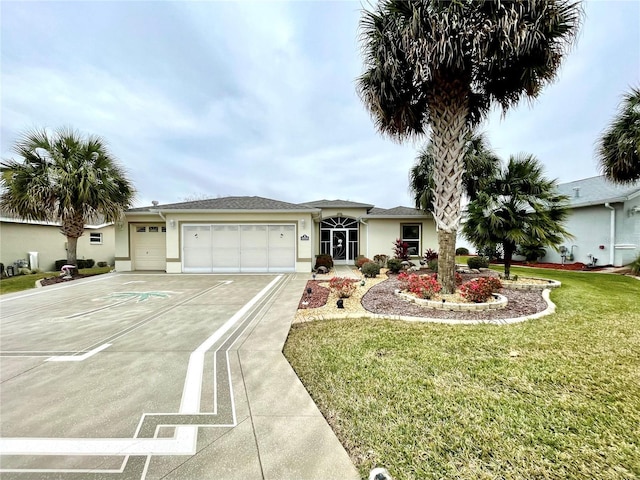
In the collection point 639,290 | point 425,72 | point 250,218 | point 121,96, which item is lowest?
point 639,290

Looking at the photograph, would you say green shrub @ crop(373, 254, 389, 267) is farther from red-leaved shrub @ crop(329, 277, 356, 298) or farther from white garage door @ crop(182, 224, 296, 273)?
red-leaved shrub @ crop(329, 277, 356, 298)

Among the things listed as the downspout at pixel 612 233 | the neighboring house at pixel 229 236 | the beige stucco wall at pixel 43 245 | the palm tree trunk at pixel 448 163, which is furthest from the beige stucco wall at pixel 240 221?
the downspout at pixel 612 233

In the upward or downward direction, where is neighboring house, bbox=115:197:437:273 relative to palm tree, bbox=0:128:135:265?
downward

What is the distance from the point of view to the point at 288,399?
2.86 m

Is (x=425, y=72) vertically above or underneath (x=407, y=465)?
above

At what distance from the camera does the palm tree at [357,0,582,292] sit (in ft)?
19.2

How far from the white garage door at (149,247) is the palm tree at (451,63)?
45.1 ft

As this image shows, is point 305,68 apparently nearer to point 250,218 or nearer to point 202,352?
point 250,218

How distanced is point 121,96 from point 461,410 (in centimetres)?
1870

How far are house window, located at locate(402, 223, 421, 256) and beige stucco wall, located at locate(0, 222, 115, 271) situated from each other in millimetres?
22400

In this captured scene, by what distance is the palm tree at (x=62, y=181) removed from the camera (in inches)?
433

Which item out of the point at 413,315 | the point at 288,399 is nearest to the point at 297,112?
the point at 413,315

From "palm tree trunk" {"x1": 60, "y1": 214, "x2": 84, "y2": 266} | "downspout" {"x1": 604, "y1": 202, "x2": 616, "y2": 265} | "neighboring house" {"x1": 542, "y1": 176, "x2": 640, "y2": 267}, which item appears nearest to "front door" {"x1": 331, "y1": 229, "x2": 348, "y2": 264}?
"neighboring house" {"x1": 542, "y1": 176, "x2": 640, "y2": 267}

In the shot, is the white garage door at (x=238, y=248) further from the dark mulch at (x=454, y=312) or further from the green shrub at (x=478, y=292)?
the green shrub at (x=478, y=292)
